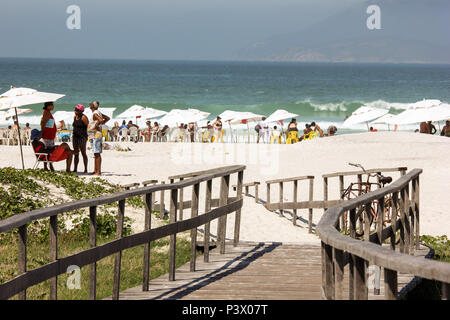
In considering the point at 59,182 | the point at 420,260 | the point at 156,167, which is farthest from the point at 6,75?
the point at 420,260

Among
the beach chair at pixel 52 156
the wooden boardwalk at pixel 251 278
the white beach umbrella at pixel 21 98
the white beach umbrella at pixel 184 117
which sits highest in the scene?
the white beach umbrella at pixel 21 98

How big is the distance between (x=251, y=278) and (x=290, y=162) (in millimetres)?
15841

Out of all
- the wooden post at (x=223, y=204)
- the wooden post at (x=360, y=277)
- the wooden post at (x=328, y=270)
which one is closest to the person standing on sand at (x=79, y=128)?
the wooden post at (x=223, y=204)

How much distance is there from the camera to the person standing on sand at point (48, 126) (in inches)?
547

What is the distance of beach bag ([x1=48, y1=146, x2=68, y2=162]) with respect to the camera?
46.5ft

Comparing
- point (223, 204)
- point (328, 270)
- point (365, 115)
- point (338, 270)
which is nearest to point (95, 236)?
point (328, 270)

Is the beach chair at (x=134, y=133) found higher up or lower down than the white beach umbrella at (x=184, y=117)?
lower down

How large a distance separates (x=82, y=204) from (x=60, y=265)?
1.58 feet

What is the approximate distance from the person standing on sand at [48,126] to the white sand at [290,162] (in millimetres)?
2165

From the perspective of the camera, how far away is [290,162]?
874 inches

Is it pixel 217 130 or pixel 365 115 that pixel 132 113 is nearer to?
pixel 217 130

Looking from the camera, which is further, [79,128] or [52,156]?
[79,128]

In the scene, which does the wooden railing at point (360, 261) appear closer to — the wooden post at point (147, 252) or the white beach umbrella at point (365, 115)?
the wooden post at point (147, 252)

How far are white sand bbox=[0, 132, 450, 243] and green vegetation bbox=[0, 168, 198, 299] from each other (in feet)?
8.08
